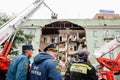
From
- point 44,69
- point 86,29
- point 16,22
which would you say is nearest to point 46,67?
point 44,69

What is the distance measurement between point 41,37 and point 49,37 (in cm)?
204

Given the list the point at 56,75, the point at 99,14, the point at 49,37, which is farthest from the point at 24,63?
the point at 99,14

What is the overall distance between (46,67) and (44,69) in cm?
5

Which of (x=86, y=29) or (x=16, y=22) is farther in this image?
(x=86, y=29)

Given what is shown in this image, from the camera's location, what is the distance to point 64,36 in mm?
55719

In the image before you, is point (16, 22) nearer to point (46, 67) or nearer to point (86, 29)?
point (46, 67)

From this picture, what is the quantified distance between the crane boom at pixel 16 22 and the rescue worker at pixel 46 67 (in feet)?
16.7

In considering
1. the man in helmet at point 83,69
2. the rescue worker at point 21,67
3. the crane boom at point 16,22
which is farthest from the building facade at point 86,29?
the rescue worker at point 21,67

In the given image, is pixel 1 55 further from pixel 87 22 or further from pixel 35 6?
pixel 87 22

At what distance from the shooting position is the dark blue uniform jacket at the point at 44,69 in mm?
4814

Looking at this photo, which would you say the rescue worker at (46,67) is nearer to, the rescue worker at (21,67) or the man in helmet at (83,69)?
the rescue worker at (21,67)

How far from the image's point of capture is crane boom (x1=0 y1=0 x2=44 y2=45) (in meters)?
10.3

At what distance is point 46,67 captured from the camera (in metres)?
4.93

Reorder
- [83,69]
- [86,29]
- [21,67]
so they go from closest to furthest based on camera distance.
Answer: [21,67] → [83,69] → [86,29]
